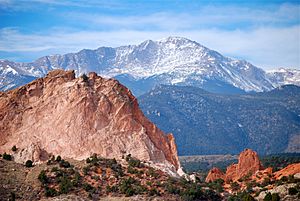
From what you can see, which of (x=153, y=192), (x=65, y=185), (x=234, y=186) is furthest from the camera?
(x=234, y=186)

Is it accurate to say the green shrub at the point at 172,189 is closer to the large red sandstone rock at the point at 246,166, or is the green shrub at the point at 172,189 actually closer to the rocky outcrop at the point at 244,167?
the rocky outcrop at the point at 244,167

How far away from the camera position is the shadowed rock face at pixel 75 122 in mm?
98188

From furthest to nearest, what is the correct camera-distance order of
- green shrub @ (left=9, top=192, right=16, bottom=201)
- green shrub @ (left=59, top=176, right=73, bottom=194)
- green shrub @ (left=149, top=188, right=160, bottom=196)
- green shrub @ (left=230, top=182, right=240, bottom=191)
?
green shrub @ (left=230, top=182, right=240, bottom=191) < green shrub @ (left=149, top=188, right=160, bottom=196) < green shrub @ (left=59, top=176, right=73, bottom=194) < green shrub @ (left=9, top=192, right=16, bottom=201)

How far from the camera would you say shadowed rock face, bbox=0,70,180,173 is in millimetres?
98188

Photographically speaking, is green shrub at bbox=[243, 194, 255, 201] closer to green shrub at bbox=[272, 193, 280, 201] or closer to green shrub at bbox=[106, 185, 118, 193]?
green shrub at bbox=[272, 193, 280, 201]

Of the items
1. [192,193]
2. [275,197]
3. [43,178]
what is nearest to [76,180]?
[43,178]

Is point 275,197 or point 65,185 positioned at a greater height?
point 65,185

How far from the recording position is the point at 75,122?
9994 centimetres

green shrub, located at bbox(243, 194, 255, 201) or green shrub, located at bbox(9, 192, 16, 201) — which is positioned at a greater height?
green shrub, located at bbox(9, 192, 16, 201)

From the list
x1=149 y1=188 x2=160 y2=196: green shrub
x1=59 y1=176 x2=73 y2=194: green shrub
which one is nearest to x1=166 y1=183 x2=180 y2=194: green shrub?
x1=149 y1=188 x2=160 y2=196: green shrub

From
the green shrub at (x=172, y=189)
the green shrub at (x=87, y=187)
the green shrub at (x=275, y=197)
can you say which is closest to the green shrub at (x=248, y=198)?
the green shrub at (x=275, y=197)

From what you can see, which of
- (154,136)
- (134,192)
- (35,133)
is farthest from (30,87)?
(134,192)

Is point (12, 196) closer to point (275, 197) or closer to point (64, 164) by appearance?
point (64, 164)

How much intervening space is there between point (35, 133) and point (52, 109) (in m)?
5.86
